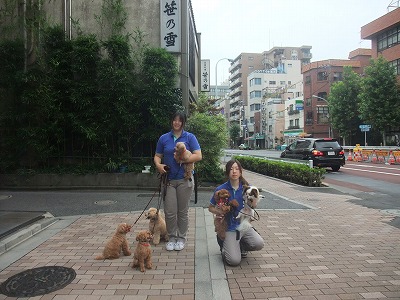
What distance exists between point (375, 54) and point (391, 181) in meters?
31.0

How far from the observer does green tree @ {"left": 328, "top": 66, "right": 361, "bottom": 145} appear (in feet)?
126

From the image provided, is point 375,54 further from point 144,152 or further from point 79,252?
point 79,252

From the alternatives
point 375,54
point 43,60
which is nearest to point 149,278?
point 43,60

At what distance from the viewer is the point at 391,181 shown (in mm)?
13141

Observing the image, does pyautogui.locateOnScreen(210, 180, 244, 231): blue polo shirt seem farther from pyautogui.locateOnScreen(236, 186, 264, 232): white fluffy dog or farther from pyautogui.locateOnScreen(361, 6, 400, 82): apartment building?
pyautogui.locateOnScreen(361, 6, 400, 82): apartment building

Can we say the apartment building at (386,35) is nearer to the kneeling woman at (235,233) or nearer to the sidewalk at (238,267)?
the sidewalk at (238,267)

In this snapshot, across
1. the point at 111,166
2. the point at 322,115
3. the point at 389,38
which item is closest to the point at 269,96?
the point at 322,115

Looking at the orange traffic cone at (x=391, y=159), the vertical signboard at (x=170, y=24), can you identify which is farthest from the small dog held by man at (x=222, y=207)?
the orange traffic cone at (x=391, y=159)

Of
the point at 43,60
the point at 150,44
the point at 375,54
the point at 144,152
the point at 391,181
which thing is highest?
the point at 375,54

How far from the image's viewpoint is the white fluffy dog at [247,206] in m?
4.13

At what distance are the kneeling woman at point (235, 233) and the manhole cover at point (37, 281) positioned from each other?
180cm

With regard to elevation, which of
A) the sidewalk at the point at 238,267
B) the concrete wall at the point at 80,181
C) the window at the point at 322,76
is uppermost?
the window at the point at 322,76

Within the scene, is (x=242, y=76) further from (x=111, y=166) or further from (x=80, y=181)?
(x=80, y=181)

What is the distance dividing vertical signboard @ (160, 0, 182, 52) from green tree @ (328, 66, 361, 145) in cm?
3316
